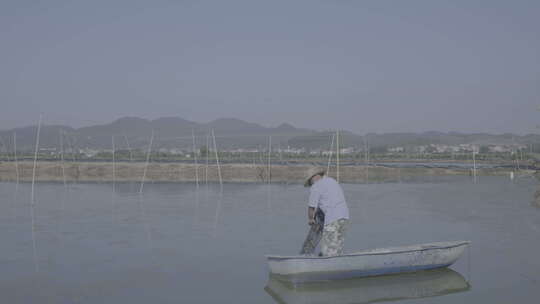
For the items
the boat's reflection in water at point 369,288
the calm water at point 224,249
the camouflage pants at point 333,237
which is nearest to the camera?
the boat's reflection in water at point 369,288

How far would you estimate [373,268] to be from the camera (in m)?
9.48

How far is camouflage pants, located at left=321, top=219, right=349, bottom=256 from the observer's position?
8.91m

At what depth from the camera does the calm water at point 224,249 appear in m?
8.77

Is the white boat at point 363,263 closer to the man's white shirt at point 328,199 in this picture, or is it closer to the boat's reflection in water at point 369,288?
the boat's reflection in water at point 369,288

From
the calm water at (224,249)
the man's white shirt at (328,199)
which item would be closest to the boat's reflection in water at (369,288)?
the calm water at (224,249)

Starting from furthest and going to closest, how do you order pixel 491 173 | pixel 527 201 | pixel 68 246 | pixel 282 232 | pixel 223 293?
pixel 491 173, pixel 527 201, pixel 282 232, pixel 68 246, pixel 223 293

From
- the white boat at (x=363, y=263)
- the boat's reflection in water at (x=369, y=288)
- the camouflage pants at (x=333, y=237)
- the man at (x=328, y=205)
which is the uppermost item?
the man at (x=328, y=205)

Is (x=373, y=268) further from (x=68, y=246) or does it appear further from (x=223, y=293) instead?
(x=68, y=246)

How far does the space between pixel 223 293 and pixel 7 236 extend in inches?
292

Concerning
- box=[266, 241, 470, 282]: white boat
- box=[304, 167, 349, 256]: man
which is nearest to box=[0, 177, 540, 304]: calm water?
box=[266, 241, 470, 282]: white boat

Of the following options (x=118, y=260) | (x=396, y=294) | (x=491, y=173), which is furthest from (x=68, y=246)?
(x=491, y=173)

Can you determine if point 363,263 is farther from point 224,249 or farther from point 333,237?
point 224,249

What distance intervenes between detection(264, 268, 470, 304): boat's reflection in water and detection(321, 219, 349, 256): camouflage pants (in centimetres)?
54

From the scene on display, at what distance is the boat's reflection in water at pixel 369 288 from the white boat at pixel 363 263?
0.12 meters
